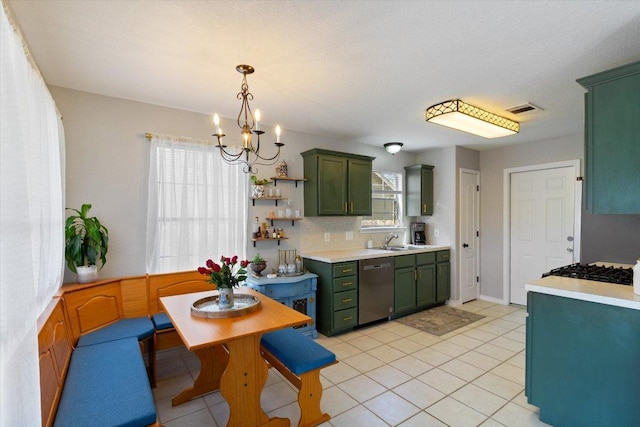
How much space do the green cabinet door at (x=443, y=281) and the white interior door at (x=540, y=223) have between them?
3.29ft

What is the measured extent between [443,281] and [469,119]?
263 cm

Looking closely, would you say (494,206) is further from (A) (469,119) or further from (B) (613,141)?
(B) (613,141)

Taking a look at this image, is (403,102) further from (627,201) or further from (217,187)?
(217,187)

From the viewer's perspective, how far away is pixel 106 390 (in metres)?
1.69

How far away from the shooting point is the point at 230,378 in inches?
77.3

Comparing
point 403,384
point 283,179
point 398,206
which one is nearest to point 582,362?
point 403,384

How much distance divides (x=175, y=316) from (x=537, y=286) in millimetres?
2452

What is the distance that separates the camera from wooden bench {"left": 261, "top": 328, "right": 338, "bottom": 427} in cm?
206

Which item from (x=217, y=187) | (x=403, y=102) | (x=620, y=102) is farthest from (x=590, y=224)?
(x=217, y=187)

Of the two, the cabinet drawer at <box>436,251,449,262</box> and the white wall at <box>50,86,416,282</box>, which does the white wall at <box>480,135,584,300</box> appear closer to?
the cabinet drawer at <box>436,251,449,262</box>

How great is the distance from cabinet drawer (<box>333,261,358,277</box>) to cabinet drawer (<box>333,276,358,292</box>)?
0.05 metres

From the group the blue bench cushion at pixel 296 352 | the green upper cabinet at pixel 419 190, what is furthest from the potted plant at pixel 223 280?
the green upper cabinet at pixel 419 190

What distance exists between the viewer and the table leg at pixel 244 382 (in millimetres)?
1964

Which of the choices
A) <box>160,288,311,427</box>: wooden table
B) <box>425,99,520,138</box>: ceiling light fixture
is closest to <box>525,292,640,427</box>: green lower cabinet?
<box>160,288,311,427</box>: wooden table
